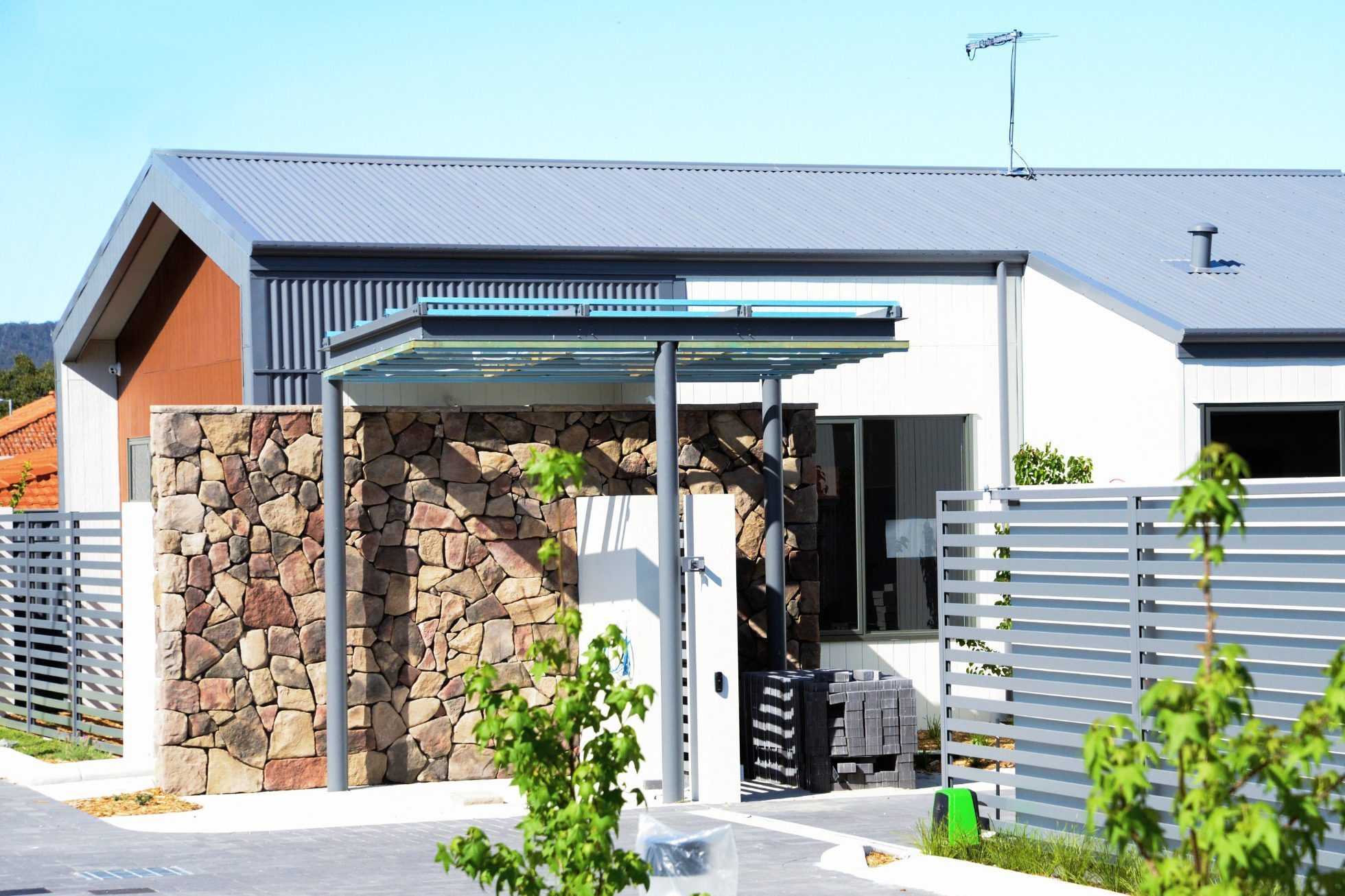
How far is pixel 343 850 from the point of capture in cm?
1148

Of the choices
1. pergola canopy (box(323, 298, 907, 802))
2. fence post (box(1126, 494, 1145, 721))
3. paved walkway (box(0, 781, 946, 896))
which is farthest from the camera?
pergola canopy (box(323, 298, 907, 802))

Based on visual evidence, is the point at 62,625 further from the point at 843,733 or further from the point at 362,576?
the point at 843,733

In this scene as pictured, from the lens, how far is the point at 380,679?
14.6 metres

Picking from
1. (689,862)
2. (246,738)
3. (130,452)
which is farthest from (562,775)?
(130,452)

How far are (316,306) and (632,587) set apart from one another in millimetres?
4749

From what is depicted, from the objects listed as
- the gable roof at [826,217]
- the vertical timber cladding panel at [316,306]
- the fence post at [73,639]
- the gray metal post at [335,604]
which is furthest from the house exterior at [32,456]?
the gray metal post at [335,604]

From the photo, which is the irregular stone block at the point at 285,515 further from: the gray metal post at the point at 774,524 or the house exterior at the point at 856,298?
the gray metal post at the point at 774,524

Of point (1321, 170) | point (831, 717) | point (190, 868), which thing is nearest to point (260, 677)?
point (190, 868)

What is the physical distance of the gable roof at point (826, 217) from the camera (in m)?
17.1

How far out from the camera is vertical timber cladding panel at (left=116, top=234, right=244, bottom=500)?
1766cm

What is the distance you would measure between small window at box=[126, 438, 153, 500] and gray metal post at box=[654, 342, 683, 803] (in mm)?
9103

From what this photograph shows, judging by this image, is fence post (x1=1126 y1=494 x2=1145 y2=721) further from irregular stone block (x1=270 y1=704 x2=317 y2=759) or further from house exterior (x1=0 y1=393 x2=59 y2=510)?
house exterior (x1=0 y1=393 x2=59 y2=510)

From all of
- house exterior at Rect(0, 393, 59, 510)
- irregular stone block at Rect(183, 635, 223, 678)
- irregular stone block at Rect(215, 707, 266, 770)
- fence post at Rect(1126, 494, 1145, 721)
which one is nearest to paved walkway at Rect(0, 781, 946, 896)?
irregular stone block at Rect(215, 707, 266, 770)

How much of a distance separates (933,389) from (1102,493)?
26.3ft
